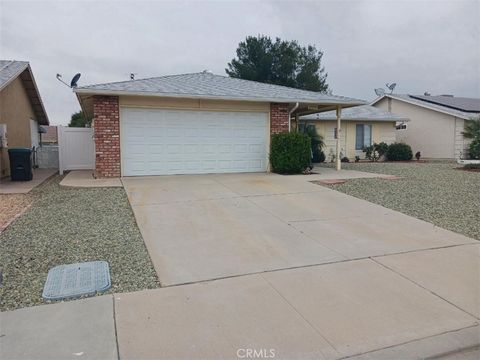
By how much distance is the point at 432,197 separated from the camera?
8734mm

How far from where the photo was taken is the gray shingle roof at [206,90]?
11.4 metres

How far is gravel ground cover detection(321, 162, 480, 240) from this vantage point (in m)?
6.76

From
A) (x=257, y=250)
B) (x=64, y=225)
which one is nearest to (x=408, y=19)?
(x=257, y=250)

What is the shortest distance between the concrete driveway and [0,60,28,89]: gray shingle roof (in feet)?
22.5

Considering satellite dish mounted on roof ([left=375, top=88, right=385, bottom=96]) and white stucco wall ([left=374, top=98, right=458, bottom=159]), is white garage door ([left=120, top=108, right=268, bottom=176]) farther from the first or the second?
satellite dish mounted on roof ([left=375, top=88, right=385, bottom=96])

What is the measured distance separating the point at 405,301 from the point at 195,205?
15.5 ft

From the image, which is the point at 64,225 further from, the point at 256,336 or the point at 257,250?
the point at 256,336

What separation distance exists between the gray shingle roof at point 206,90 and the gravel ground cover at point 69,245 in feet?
14.3

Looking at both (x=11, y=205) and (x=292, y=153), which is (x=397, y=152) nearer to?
(x=292, y=153)

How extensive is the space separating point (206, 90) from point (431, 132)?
1716cm

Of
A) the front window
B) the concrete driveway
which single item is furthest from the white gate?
the front window

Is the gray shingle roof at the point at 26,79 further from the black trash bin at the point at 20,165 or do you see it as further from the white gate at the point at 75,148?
the white gate at the point at 75,148

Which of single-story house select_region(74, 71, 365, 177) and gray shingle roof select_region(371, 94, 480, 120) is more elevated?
gray shingle roof select_region(371, 94, 480, 120)

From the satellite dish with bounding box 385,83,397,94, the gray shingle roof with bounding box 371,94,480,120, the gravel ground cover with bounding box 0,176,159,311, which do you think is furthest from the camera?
the satellite dish with bounding box 385,83,397,94
